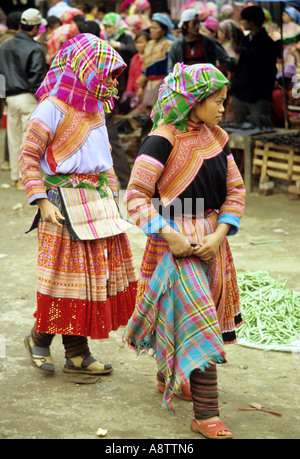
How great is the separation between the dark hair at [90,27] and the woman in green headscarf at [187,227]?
15.6 feet

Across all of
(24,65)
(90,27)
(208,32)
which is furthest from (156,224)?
(208,32)

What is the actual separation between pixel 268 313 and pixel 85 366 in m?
1.39

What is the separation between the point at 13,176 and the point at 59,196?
5481mm

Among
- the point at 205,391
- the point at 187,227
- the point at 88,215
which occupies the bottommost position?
the point at 205,391

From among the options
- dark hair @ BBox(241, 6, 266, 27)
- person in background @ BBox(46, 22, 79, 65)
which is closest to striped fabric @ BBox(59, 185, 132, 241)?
person in background @ BBox(46, 22, 79, 65)

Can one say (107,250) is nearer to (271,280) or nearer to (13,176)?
(271,280)

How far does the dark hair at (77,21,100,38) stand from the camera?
7.75 metres

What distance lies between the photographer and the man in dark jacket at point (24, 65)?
821cm

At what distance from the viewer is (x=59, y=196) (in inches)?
147

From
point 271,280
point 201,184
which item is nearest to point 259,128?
point 271,280

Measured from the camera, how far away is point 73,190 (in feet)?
12.3

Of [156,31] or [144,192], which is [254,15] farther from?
[144,192]

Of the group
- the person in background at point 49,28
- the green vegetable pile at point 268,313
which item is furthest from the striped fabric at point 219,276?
the person in background at point 49,28

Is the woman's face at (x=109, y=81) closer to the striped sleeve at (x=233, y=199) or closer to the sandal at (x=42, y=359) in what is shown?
the striped sleeve at (x=233, y=199)
